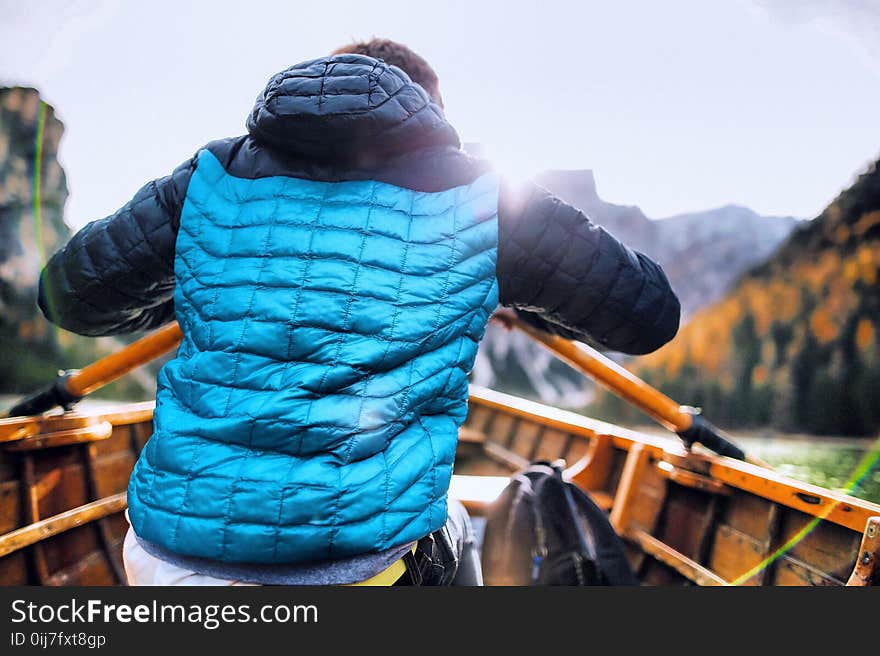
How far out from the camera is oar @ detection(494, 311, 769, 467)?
198 centimetres

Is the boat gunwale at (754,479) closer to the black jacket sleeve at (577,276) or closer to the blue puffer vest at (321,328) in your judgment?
the black jacket sleeve at (577,276)

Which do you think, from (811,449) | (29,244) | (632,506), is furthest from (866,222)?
(29,244)

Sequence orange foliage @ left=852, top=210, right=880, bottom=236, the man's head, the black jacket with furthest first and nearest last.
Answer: orange foliage @ left=852, top=210, right=880, bottom=236
the man's head
the black jacket

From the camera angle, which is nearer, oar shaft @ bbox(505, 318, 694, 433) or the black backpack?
the black backpack

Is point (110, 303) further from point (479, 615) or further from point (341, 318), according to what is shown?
point (479, 615)

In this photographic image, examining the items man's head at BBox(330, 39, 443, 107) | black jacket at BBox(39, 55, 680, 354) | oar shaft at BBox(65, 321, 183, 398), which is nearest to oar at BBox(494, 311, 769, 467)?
black jacket at BBox(39, 55, 680, 354)

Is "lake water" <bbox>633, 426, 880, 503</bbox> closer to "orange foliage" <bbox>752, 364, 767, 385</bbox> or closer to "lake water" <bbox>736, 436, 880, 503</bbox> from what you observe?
"lake water" <bbox>736, 436, 880, 503</bbox>

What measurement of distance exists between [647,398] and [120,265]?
180 cm

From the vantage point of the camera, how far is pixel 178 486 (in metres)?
0.80

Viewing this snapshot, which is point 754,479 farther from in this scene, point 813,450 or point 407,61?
point 813,450

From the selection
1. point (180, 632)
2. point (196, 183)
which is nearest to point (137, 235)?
point (196, 183)

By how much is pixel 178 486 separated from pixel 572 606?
789 mm

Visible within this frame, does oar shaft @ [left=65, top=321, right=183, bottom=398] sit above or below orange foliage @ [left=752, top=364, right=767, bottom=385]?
above

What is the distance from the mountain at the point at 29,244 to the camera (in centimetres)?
1938
